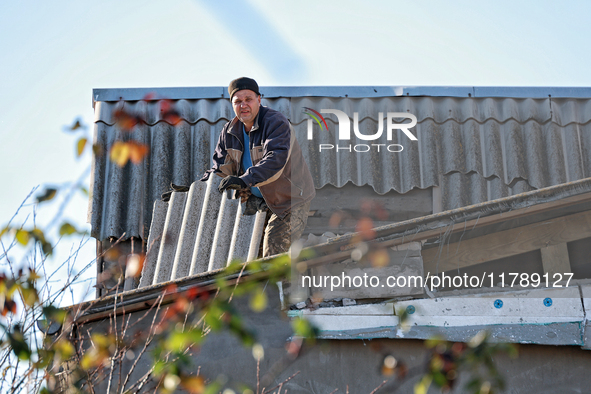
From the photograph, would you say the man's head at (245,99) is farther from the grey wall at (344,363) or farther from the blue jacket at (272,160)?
the grey wall at (344,363)

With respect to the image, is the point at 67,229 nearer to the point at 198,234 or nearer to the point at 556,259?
the point at 556,259

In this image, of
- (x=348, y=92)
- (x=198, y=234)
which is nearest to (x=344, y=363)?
(x=198, y=234)

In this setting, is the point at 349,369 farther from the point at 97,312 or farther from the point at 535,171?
the point at 535,171

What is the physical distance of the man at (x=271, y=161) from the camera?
4.96m

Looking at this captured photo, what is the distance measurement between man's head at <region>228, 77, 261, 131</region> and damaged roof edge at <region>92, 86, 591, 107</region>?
2.75 metres

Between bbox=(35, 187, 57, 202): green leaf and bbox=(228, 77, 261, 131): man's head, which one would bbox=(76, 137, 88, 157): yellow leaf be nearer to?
bbox=(35, 187, 57, 202): green leaf

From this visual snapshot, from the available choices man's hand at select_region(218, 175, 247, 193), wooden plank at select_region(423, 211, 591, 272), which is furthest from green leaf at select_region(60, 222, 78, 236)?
wooden plank at select_region(423, 211, 591, 272)

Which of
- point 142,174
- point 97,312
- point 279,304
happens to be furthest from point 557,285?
point 142,174

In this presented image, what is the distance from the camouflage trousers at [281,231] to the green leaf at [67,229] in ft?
10.4

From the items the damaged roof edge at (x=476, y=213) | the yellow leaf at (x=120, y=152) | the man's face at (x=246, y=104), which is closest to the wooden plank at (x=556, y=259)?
the damaged roof edge at (x=476, y=213)

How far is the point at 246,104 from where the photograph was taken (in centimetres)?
513

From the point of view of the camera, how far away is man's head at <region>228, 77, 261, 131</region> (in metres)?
5.13

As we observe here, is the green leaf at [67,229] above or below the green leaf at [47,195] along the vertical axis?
below

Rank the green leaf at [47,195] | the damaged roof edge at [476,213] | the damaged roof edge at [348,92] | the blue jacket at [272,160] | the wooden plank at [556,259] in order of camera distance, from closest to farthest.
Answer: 1. the green leaf at [47,195]
2. the damaged roof edge at [476,213]
3. the wooden plank at [556,259]
4. the blue jacket at [272,160]
5. the damaged roof edge at [348,92]
